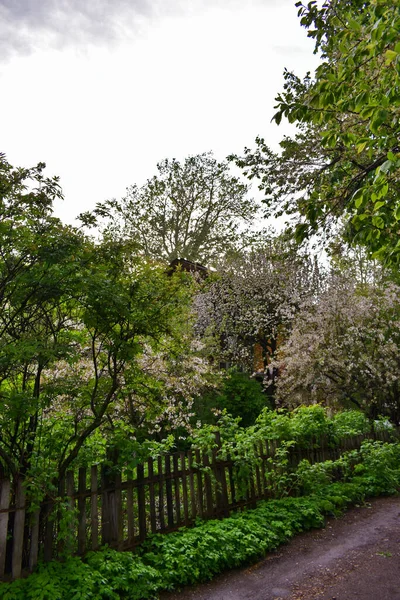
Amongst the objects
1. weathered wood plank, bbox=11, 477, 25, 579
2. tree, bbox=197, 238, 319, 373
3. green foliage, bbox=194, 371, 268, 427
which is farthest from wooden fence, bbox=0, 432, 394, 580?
tree, bbox=197, 238, 319, 373

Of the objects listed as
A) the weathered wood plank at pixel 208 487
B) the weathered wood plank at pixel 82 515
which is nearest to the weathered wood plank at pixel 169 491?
the weathered wood plank at pixel 208 487

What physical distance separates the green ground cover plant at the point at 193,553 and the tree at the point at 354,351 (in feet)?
20.6

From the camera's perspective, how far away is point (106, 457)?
5.82 metres

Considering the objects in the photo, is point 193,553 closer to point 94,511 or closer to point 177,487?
point 177,487

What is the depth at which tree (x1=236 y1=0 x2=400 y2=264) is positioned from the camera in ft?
11.7

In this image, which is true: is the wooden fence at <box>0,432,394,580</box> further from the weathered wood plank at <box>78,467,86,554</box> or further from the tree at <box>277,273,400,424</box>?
the tree at <box>277,273,400,424</box>

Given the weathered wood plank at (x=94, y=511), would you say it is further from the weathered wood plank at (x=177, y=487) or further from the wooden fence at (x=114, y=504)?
the weathered wood plank at (x=177, y=487)

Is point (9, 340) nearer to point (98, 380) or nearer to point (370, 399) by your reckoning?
point (98, 380)

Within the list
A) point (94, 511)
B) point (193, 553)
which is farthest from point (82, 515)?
point (193, 553)

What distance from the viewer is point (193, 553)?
542 centimetres

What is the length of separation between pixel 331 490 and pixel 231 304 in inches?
725

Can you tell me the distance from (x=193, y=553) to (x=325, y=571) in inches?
→ 67.7

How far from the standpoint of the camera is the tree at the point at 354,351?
14.8 metres

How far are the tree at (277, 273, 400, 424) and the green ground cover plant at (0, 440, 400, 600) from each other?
6282 millimetres
